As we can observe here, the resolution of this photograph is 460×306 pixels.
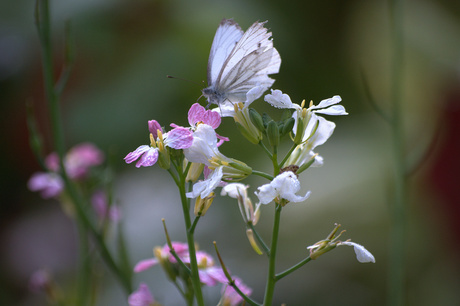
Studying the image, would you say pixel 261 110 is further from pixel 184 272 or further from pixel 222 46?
pixel 184 272

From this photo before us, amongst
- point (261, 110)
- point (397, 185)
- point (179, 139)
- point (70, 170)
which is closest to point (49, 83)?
point (70, 170)

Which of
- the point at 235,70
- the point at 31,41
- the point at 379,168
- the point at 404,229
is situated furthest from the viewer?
the point at 31,41

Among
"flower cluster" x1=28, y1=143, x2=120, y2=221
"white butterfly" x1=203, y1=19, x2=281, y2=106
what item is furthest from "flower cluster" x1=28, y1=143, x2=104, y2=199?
"white butterfly" x1=203, y1=19, x2=281, y2=106

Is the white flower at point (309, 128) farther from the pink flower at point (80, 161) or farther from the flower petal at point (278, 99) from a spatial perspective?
the pink flower at point (80, 161)

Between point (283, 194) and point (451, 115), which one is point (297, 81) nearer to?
point (451, 115)

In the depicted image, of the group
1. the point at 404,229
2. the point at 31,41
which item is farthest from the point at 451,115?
the point at 31,41

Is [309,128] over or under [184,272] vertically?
over
